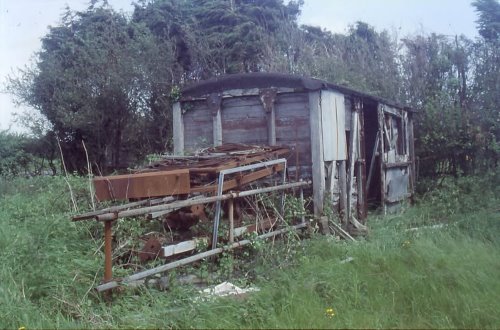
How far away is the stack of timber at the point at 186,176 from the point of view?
5344 millimetres

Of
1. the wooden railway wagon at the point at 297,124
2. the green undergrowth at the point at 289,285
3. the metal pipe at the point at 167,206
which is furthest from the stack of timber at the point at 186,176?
the green undergrowth at the point at 289,285

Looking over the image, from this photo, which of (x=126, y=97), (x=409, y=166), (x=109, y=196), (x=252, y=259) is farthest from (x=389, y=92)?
(x=109, y=196)

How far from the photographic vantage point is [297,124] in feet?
26.6

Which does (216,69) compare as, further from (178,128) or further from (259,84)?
(259,84)

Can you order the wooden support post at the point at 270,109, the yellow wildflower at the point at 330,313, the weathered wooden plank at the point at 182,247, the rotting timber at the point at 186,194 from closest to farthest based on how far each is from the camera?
the yellow wildflower at the point at 330,313
the rotting timber at the point at 186,194
the weathered wooden plank at the point at 182,247
the wooden support post at the point at 270,109

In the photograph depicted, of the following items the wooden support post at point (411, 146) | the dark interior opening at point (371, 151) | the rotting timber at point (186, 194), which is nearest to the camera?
the rotting timber at point (186, 194)

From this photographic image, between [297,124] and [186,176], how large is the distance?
3.10 metres

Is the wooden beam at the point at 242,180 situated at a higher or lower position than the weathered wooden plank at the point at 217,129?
lower

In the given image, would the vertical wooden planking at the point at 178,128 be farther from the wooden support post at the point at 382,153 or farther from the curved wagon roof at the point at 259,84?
the wooden support post at the point at 382,153

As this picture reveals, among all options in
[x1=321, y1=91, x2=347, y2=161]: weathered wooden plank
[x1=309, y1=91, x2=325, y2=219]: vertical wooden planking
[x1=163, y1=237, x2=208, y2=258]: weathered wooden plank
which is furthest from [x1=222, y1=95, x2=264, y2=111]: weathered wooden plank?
[x1=163, y1=237, x2=208, y2=258]: weathered wooden plank

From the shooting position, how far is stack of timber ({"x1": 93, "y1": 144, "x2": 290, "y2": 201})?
534 centimetres

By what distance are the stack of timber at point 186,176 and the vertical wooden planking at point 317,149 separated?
0.60 metres

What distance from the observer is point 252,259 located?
5828 millimetres

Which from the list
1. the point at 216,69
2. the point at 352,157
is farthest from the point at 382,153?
the point at 216,69
